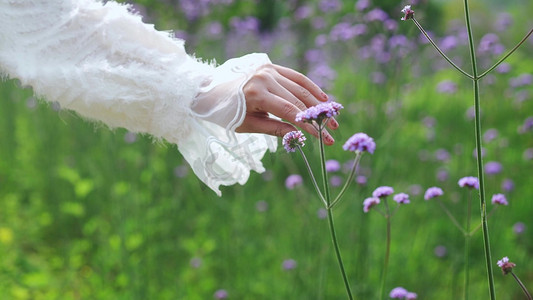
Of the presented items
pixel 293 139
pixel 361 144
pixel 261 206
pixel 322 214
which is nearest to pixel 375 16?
pixel 322 214

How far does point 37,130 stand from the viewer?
3832 millimetres

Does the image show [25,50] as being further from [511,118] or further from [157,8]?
[511,118]

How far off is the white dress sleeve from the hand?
2.2 inches

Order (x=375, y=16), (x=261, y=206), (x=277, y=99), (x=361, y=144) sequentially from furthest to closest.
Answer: (x=261, y=206) → (x=375, y=16) → (x=361, y=144) → (x=277, y=99)

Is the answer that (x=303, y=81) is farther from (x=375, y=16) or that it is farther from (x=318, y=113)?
(x=375, y=16)

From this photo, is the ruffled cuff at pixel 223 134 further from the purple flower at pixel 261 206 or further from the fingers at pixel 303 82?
the purple flower at pixel 261 206

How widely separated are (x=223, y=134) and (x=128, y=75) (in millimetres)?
216

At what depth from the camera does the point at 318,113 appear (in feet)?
3.30

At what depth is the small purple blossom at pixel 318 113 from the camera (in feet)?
3.26

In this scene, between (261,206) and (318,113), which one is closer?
(318,113)

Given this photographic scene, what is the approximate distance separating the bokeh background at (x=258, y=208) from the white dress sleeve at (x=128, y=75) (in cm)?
84

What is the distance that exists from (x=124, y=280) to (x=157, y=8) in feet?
8.06

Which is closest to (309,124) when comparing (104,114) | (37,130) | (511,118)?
(104,114)

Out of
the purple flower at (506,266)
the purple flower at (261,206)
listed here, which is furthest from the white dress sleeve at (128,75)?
the purple flower at (261,206)
